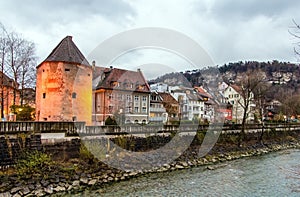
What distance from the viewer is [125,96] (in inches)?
1444

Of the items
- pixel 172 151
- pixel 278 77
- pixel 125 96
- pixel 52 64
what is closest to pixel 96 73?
pixel 125 96

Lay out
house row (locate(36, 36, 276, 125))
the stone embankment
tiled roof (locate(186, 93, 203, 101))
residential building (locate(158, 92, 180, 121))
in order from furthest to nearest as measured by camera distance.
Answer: tiled roof (locate(186, 93, 203, 101)), residential building (locate(158, 92, 180, 121)), house row (locate(36, 36, 276, 125)), the stone embankment

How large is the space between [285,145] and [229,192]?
2171 centimetres

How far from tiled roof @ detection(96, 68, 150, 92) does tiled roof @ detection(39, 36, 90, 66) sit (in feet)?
29.9

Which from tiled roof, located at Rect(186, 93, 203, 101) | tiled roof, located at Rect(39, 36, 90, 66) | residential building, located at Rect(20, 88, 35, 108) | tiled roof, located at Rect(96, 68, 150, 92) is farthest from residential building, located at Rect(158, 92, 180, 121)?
residential building, located at Rect(20, 88, 35, 108)

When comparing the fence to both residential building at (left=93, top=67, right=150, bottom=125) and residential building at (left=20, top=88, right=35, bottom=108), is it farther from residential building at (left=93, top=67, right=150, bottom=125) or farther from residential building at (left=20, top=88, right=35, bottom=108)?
residential building at (left=20, top=88, right=35, bottom=108)

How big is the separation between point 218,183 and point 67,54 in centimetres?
1725

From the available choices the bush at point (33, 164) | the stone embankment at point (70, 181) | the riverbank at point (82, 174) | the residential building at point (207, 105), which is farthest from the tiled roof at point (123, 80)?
the residential building at point (207, 105)

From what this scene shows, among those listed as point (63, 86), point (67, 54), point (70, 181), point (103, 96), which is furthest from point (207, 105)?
point (70, 181)

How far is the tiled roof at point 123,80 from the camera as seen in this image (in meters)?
35.4

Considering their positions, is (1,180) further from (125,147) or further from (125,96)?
(125,96)

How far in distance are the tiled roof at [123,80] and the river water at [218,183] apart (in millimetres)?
19617

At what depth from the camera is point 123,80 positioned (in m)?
37.0

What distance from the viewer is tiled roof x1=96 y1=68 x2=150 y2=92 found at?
116 feet
